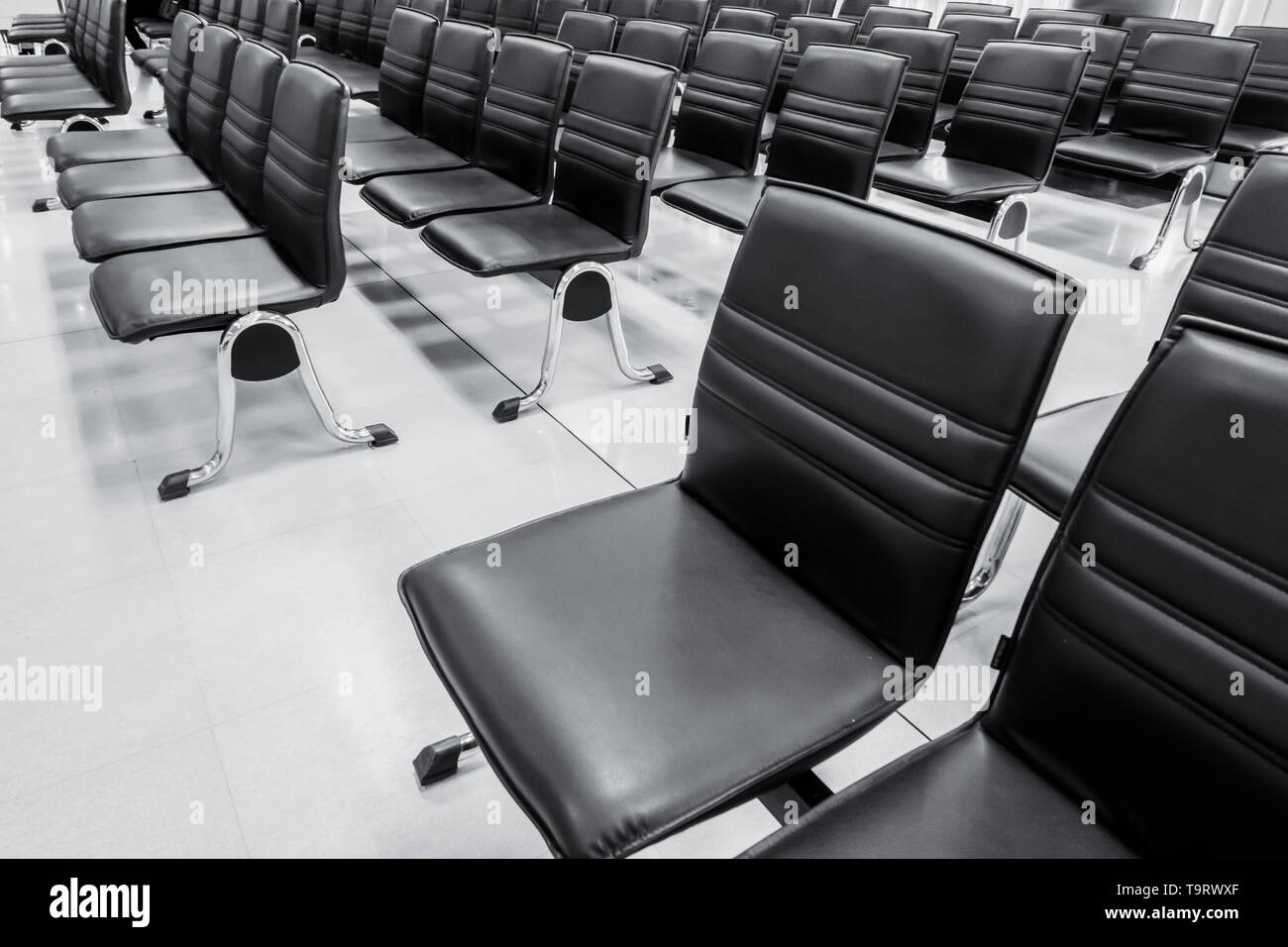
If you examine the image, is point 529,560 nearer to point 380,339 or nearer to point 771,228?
point 771,228

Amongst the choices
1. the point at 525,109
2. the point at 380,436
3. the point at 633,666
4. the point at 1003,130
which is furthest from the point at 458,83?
the point at 633,666

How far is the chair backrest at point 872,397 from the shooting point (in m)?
0.90

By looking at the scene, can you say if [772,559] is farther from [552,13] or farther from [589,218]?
[552,13]

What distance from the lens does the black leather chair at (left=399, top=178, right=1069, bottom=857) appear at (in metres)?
0.88

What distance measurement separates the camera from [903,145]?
11.0ft

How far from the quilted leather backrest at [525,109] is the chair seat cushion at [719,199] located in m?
0.44

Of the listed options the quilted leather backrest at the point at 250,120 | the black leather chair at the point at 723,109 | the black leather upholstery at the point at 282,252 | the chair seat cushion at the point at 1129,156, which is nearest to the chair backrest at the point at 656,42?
the black leather chair at the point at 723,109

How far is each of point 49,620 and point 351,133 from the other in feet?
7.14

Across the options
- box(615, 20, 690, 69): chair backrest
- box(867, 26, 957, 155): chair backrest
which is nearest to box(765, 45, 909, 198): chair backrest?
box(615, 20, 690, 69): chair backrest

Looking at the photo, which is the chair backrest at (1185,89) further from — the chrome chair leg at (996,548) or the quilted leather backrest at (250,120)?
the quilted leather backrest at (250,120)

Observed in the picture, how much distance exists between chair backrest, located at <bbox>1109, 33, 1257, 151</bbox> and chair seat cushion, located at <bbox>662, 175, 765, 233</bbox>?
1.99 meters

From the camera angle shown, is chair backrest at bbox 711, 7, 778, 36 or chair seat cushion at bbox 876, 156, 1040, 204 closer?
chair seat cushion at bbox 876, 156, 1040, 204

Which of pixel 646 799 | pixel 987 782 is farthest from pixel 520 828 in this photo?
pixel 987 782

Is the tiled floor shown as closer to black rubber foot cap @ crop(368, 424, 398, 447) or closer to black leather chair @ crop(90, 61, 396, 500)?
black rubber foot cap @ crop(368, 424, 398, 447)
